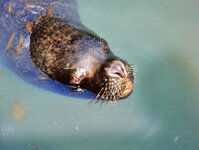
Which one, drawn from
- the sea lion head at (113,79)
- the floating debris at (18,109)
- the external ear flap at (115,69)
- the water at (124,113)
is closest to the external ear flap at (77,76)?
the sea lion head at (113,79)

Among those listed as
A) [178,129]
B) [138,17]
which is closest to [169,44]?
[138,17]

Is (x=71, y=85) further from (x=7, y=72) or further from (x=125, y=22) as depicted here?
(x=125, y=22)

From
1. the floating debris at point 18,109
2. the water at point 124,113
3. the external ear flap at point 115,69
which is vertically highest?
the external ear flap at point 115,69

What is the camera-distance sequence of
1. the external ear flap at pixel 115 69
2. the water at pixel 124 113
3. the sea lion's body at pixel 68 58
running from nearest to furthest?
1. the external ear flap at pixel 115 69
2. the sea lion's body at pixel 68 58
3. the water at pixel 124 113

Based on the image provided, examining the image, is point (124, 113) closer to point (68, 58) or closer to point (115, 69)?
point (115, 69)

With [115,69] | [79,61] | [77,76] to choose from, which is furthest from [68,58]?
[115,69]

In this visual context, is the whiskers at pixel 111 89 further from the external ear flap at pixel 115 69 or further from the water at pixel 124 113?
the water at pixel 124 113

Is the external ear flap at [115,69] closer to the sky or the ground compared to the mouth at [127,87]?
closer to the sky

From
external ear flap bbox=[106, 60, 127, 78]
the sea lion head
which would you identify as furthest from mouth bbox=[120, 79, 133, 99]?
external ear flap bbox=[106, 60, 127, 78]
